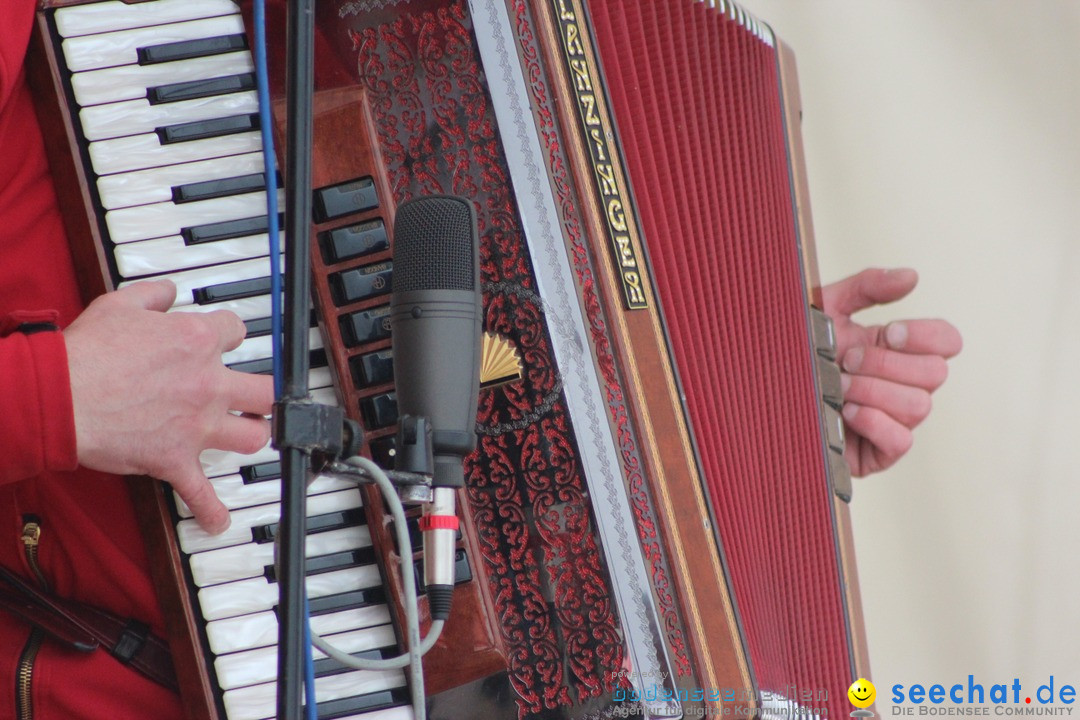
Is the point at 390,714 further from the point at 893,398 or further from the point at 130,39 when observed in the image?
the point at 893,398

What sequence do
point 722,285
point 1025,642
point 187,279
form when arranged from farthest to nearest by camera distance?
1. point 1025,642
2. point 722,285
3. point 187,279

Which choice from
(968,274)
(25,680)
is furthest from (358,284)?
(968,274)

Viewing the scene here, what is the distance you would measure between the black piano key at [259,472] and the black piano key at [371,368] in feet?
0.32

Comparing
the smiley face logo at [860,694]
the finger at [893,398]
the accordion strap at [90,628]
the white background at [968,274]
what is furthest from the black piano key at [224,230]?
the white background at [968,274]

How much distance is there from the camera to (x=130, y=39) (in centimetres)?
81

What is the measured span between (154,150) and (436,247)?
34cm

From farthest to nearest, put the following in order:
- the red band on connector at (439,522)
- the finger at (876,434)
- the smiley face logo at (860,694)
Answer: the finger at (876,434)
the smiley face logo at (860,694)
the red band on connector at (439,522)

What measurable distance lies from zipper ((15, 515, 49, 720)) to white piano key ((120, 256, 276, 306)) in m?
0.24

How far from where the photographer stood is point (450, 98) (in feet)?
2.82

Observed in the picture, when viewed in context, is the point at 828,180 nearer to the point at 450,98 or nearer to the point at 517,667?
the point at 450,98

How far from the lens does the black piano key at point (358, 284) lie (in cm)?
81

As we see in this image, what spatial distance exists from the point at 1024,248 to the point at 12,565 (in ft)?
Result: 6.52

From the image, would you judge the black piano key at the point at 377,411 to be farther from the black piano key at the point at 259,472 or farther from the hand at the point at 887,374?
the hand at the point at 887,374

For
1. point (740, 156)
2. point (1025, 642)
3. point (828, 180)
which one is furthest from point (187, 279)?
point (1025, 642)
